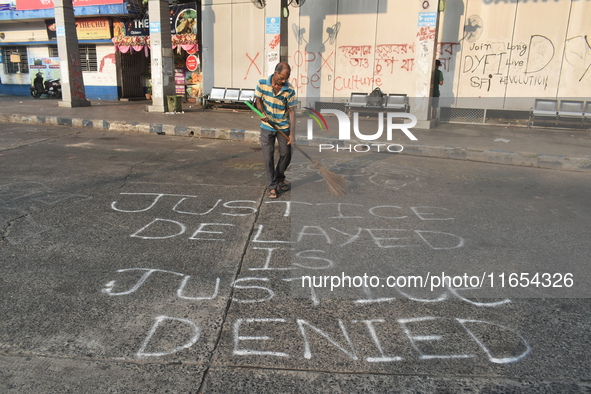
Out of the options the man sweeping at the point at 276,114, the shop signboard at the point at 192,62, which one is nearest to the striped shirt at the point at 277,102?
the man sweeping at the point at 276,114

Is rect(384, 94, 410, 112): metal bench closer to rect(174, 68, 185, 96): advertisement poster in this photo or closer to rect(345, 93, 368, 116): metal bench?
rect(345, 93, 368, 116): metal bench

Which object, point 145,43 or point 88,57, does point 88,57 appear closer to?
point 88,57

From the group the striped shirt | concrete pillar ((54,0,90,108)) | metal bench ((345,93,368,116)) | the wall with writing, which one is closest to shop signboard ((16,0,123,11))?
concrete pillar ((54,0,90,108))

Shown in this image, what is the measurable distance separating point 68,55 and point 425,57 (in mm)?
11949

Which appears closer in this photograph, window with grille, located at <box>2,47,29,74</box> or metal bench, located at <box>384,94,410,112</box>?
metal bench, located at <box>384,94,410,112</box>

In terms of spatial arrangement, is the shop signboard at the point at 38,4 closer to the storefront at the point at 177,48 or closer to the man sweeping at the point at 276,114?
the storefront at the point at 177,48

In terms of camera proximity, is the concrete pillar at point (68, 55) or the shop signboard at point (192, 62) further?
the shop signboard at point (192, 62)

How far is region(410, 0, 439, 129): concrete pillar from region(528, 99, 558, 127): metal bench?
275 cm

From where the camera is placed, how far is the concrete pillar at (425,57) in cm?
1141

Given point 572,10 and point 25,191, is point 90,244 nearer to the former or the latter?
point 25,191

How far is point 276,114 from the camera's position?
546cm

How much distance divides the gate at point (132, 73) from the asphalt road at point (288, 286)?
602 inches

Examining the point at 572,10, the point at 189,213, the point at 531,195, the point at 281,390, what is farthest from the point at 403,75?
the point at 281,390

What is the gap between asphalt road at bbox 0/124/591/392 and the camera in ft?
7.66
